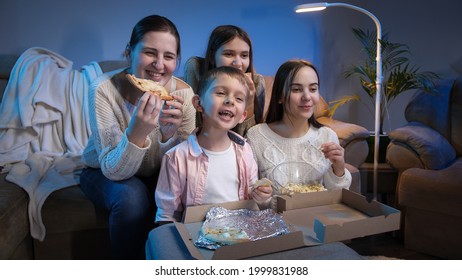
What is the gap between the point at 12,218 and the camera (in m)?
1.04

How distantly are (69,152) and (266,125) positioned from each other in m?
0.88

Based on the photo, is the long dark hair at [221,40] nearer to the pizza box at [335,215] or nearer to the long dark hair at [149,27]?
the long dark hair at [149,27]

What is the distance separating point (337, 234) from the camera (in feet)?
2.33

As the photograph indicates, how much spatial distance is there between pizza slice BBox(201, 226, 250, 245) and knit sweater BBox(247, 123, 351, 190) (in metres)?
0.38

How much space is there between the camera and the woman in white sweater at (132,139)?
38.8 inches

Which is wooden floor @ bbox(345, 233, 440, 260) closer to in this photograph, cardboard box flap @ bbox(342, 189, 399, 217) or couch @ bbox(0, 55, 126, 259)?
cardboard box flap @ bbox(342, 189, 399, 217)

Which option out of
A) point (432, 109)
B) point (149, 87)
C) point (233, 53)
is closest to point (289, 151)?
point (233, 53)

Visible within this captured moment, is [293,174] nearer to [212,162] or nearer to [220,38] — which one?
[212,162]

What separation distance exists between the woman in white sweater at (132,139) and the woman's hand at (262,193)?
0.32 m

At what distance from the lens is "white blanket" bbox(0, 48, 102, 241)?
54.6 inches

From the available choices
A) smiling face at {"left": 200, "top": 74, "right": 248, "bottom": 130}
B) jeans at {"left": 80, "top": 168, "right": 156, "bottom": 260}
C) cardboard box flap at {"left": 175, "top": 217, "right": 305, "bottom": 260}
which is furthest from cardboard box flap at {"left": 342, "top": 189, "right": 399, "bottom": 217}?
jeans at {"left": 80, "top": 168, "right": 156, "bottom": 260}

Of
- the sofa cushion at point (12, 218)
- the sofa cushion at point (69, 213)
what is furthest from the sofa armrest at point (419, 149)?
the sofa cushion at point (12, 218)

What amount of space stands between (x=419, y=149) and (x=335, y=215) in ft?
2.65

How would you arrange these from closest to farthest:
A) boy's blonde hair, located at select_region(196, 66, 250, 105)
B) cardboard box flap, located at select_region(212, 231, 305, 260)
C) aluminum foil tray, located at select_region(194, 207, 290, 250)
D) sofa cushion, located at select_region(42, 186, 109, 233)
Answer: cardboard box flap, located at select_region(212, 231, 305, 260), aluminum foil tray, located at select_region(194, 207, 290, 250), boy's blonde hair, located at select_region(196, 66, 250, 105), sofa cushion, located at select_region(42, 186, 109, 233)
